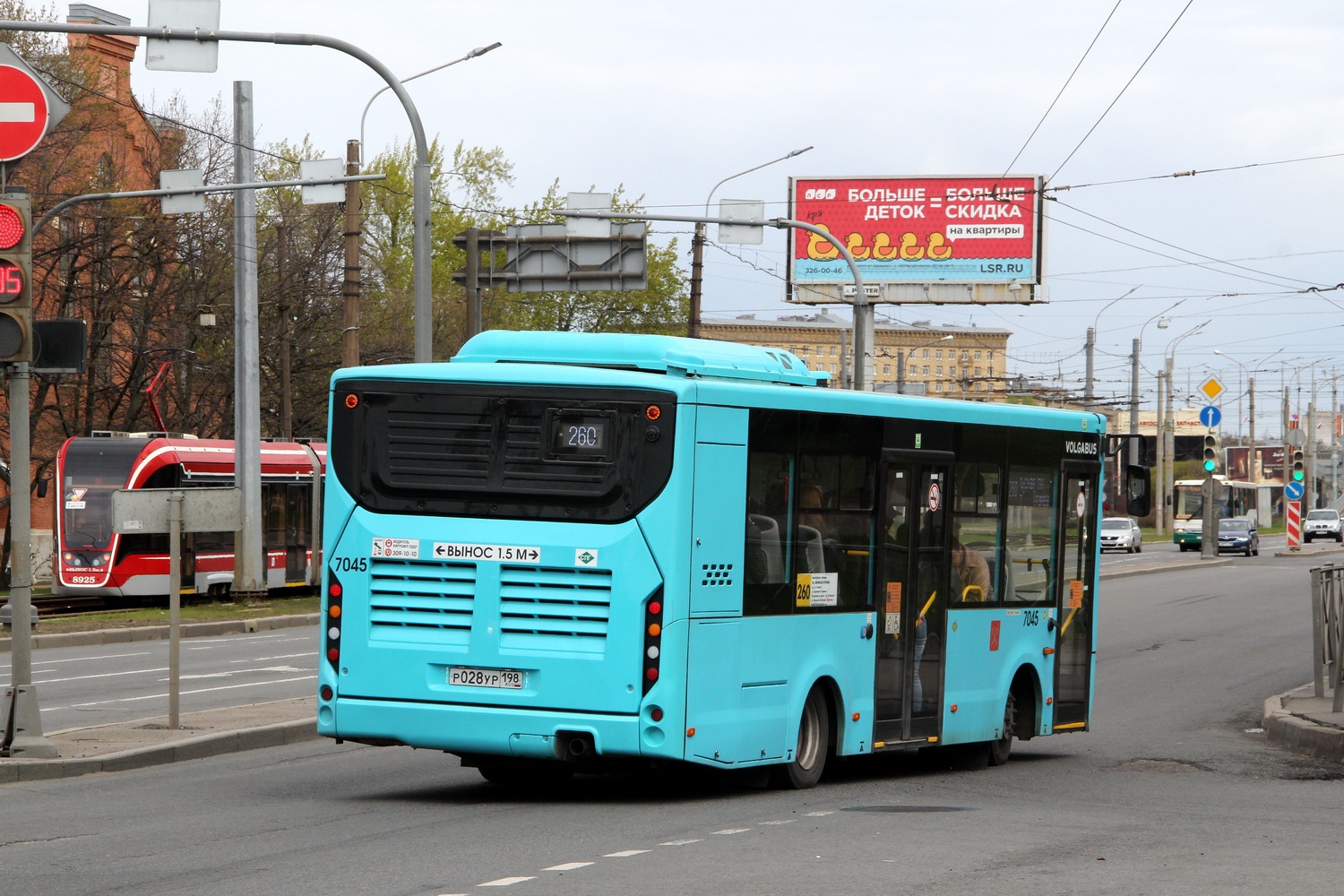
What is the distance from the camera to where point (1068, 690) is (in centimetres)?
1499

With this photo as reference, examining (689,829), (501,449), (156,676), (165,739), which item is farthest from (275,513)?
(689,829)

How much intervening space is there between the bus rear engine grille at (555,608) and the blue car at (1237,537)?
62661 mm

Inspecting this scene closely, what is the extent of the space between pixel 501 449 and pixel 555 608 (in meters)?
1.00

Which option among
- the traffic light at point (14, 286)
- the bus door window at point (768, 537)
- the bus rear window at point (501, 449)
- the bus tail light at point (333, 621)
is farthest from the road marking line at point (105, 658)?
the bus door window at point (768, 537)

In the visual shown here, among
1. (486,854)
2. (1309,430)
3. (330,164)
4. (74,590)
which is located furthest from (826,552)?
(1309,430)

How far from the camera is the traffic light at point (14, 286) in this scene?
39.9 feet

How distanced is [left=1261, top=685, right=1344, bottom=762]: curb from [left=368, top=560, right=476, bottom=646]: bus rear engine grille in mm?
8214

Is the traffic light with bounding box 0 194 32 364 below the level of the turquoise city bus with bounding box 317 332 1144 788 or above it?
above

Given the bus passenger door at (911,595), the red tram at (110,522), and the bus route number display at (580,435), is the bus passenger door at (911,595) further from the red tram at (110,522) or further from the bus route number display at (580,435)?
the red tram at (110,522)

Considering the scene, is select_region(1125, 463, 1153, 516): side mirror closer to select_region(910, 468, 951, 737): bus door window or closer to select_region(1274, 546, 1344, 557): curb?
select_region(910, 468, 951, 737): bus door window

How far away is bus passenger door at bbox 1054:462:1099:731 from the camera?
1465 cm

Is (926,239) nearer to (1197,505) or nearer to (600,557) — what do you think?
(1197,505)

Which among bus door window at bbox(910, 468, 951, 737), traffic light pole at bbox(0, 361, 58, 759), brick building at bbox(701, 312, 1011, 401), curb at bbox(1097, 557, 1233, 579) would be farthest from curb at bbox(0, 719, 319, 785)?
brick building at bbox(701, 312, 1011, 401)

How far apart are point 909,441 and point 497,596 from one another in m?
3.45
